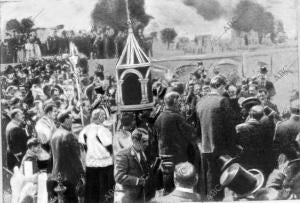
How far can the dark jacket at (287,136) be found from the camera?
4762 mm

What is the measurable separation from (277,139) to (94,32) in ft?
6.55

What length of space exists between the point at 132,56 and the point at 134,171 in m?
1.08

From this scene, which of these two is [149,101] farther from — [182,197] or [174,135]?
[182,197]

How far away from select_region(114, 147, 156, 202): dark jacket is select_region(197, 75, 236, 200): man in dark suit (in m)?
0.53

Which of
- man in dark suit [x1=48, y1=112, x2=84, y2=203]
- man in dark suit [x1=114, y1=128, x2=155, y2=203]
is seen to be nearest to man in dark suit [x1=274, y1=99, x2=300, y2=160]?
man in dark suit [x1=114, y1=128, x2=155, y2=203]

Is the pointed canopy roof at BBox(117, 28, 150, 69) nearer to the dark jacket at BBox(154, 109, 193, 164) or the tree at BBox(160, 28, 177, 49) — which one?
the tree at BBox(160, 28, 177, 49)

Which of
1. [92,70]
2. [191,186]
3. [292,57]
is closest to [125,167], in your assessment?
[191,186]

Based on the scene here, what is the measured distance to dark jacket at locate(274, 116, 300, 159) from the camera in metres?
4.76

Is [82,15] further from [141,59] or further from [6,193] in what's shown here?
[6,193]

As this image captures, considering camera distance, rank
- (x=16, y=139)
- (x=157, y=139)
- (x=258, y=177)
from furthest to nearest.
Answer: (x=16, y=139) < (x=157, y=139) < (x=258, y=177)

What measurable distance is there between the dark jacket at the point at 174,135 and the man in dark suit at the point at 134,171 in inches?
6.2

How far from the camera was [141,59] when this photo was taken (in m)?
4.96

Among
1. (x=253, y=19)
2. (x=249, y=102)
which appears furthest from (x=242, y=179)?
(x=253, y=19)

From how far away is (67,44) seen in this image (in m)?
5.13
